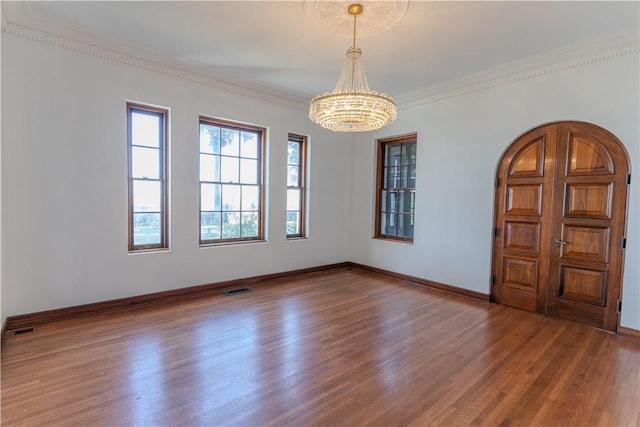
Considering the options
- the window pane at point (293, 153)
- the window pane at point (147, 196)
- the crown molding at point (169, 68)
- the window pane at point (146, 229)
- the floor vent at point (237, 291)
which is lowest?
the floor vent at point (237, 291)

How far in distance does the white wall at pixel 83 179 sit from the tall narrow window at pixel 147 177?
13cm

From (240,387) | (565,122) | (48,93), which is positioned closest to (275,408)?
(240,387)

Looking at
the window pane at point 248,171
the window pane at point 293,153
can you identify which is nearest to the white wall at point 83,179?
the window pane at point 248,171

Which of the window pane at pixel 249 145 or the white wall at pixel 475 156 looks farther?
the window pane at pixel 249 145

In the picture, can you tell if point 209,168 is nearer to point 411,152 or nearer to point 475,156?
point 411,152

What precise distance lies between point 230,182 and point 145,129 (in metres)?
1.28

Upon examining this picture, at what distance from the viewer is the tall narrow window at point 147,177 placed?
3973 mm

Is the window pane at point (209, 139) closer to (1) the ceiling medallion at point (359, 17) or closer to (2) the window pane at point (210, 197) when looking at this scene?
(2) the window pane at point (210, 197)

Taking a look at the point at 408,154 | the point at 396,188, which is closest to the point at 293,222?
the point at 396,188

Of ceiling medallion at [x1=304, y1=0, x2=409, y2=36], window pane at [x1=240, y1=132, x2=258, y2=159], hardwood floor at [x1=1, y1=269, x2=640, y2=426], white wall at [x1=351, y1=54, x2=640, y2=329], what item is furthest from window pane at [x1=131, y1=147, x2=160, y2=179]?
white wall at [x1=351, y1=54, x2=640, y2=329]

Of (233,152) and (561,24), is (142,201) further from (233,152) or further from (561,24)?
(561,24)

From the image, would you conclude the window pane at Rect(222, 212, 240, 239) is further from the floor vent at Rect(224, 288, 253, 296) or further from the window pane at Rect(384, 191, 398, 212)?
the window pane at Rect(384, 191, 398, 212)

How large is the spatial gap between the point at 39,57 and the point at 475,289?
18.7 feet

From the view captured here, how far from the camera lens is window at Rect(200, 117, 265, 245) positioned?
4.62 m
